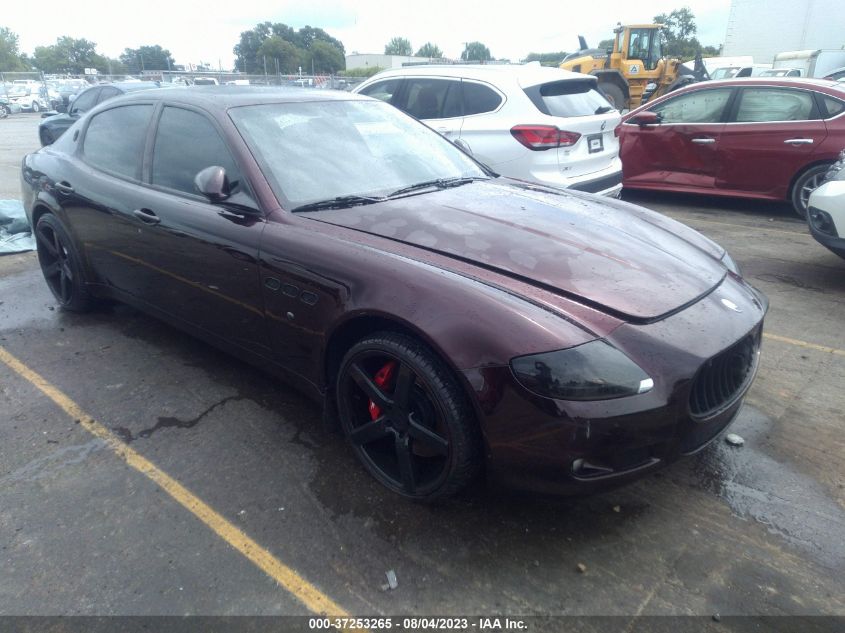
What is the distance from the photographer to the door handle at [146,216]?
3378 millimetres

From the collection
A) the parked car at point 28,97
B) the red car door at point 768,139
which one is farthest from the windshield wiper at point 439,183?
the parked car at point 28,97

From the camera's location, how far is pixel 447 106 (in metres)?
6.41

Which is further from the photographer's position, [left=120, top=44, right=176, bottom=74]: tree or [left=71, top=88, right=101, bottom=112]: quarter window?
[left=120, top=44, right=176, bottom=74]: tree

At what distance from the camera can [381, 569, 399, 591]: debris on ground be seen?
84.4 inches

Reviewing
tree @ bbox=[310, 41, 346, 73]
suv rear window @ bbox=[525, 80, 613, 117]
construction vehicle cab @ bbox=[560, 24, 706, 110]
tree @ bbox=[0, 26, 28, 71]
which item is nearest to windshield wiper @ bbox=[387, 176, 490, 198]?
suv rear window @ bbox=[525, 80, 613, 117]

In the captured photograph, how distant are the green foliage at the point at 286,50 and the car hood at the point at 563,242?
59135 mm

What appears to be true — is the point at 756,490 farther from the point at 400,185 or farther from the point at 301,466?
the point at 400,185

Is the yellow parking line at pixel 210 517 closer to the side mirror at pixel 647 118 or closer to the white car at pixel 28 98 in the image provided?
the side mirror at pixel 647 118

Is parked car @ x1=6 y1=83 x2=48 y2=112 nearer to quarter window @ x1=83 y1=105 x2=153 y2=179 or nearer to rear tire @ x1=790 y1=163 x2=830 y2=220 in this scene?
quarter window @ x1=83 y1=105 x2=153 y2=179

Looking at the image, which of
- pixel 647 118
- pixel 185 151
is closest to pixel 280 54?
pixel 647 118

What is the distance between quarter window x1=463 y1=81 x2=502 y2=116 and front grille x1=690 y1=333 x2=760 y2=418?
422 cm

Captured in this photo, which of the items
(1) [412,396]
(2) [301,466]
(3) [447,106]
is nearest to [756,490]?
(1) [412,396]

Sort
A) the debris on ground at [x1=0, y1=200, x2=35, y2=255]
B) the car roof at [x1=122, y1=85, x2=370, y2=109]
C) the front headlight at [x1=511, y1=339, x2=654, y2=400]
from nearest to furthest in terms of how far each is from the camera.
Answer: the front headlight at [x1=511, y1=339, x2=654, y2=400]
the car roof at [x1=122, y1=85, x2=370, y2=109]
the debris on ground at [x1=0, y1=200, x2=35, y2=255]

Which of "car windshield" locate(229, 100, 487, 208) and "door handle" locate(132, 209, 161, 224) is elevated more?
"car windshield" locate(229, 100, 487, 208)
